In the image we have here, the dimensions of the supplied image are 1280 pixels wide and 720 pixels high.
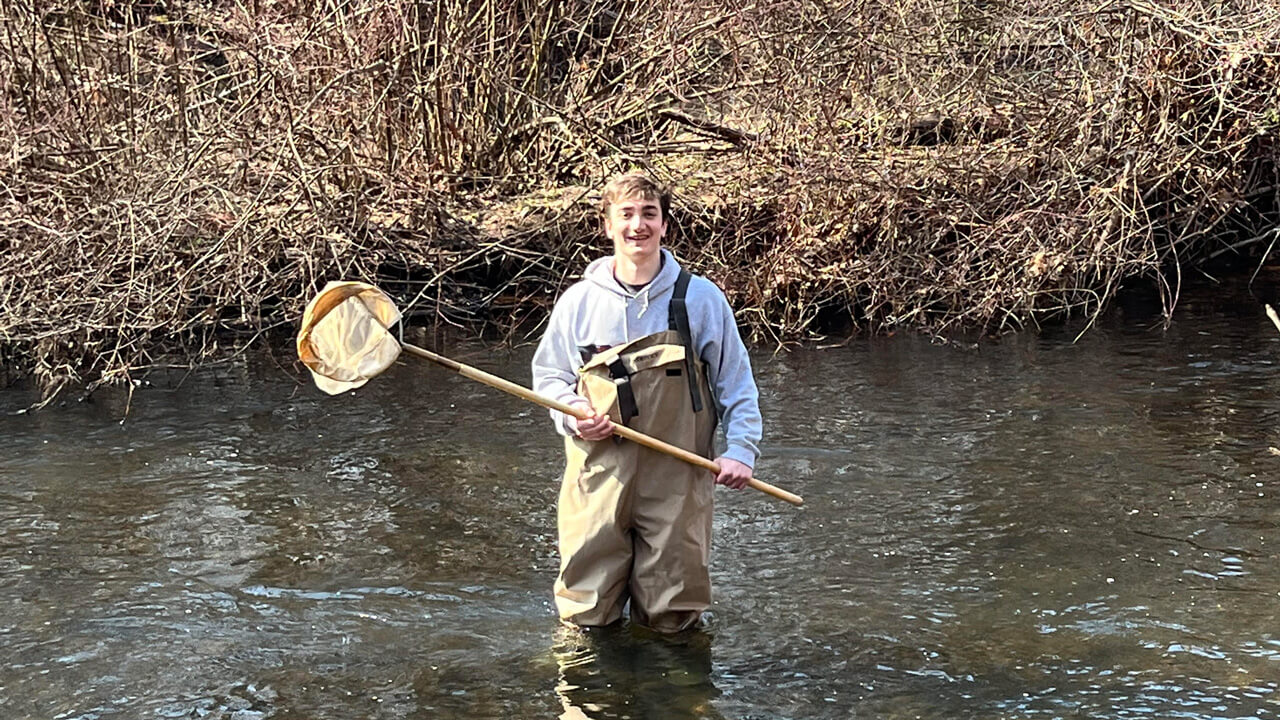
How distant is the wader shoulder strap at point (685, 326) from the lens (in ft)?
16.7

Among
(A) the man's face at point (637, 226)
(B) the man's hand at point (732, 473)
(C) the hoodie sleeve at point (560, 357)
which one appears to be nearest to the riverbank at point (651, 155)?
(C) the hoodie sleeve at point (560, 357)

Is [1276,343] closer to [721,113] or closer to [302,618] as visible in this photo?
[721,113]

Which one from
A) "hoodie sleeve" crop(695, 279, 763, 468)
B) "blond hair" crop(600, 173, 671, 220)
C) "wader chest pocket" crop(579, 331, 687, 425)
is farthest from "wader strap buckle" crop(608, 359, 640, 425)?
"blond hair" crop(600, 173, 671, 220)

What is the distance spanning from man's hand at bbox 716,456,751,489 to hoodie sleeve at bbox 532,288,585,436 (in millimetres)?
534

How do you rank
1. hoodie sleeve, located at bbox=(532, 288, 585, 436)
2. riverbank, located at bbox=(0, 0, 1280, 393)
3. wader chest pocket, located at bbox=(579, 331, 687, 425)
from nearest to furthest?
wader chest pocket, located at bbox=(579, 331, 687, 425)
hoodie sleeve, located at bbox=(532, 288, 585, 436)
riverbank, located at bbox=(0, 0, 1280, 393)

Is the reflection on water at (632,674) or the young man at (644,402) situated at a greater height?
the young man at (644,402)

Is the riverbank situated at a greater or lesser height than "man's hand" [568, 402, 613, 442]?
greater

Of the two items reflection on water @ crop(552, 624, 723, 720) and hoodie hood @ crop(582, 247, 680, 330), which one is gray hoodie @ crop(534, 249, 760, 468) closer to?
hoodie hood @ crop(582, 247, 680, 330)

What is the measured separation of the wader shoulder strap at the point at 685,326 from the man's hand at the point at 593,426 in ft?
1.04

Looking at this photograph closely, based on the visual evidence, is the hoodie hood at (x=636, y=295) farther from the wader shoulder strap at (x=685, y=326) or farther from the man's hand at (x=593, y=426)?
the man's hand at (x=593, y=426)

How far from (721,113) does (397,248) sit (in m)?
2.84

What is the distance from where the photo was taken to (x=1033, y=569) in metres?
6.22

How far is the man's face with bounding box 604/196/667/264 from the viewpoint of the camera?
4977mm

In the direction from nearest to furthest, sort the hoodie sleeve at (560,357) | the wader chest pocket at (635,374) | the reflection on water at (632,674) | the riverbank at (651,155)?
the reflection on water at (632,674), the wader chest pocket at (635,374), the hoodie sleeve at (560,357), the riverbank at (651,155)
